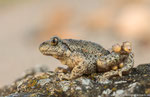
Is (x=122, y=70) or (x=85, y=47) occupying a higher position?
(x=85, y=47)

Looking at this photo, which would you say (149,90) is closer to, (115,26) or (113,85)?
(113,85)

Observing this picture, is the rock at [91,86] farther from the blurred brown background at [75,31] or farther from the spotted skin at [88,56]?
the blurred brown background at [75,31]

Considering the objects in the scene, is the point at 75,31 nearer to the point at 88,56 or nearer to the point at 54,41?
the point at 54,41

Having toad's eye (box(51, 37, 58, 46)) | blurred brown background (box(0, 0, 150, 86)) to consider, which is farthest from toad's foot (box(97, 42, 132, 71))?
blurred brown background (box(0, 0, 150, 86))

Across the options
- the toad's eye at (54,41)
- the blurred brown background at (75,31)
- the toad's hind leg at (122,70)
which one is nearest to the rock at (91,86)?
the toad's hind leg at (122,70)

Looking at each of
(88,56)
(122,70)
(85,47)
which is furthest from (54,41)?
(122,70)

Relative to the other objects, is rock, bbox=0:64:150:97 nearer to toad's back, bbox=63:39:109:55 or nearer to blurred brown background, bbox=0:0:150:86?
toad's back, bbox=63:39:109:55
